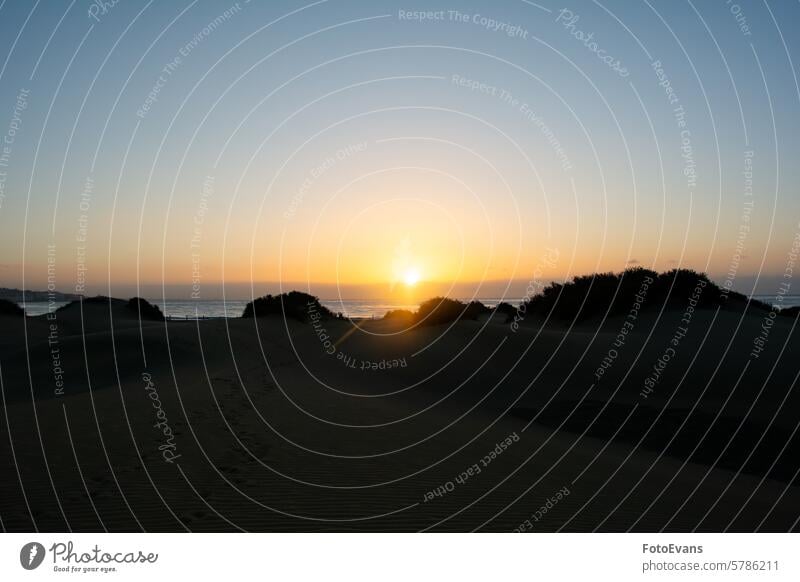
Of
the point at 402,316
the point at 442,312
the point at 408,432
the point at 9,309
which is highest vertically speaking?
the point at 442,312

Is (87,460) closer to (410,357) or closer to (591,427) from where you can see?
(591,427)

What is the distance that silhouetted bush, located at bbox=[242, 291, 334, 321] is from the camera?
3862 cm

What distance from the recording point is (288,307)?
130 ft

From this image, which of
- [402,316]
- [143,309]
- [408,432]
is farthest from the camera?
[143,309]

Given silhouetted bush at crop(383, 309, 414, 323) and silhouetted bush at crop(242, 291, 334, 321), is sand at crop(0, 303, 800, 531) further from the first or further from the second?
silhouetted bush at crop(242, 291, 334, 321)

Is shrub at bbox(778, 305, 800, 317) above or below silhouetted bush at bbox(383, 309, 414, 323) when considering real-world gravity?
above

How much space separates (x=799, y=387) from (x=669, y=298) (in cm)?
1216

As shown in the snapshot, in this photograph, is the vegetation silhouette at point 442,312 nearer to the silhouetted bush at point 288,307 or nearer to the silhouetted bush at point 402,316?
the silhouetted bush at point 402,316

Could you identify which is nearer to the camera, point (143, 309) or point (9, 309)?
point (9, 309)

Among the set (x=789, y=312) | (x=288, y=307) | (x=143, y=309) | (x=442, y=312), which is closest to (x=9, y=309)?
(x=143, y=309)

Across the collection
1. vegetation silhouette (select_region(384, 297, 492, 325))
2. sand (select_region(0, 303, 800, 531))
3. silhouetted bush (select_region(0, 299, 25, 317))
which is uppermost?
vegetation silhouette (select_region(384, 297, 492, 325))

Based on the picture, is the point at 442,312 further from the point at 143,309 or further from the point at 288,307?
the point at 143,309

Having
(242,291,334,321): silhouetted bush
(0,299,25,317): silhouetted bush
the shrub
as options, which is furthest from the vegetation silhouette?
(0,299,25,317): silhouetted bush

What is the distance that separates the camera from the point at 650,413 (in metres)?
16.2
